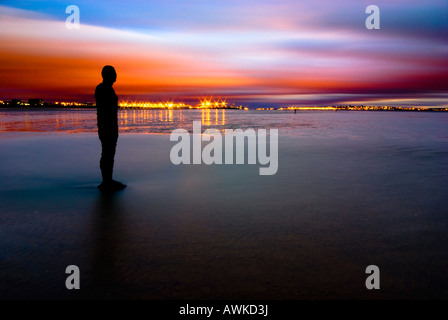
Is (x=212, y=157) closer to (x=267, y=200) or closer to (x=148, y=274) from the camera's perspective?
(x=267, y=200)

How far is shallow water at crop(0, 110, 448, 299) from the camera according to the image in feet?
11.8

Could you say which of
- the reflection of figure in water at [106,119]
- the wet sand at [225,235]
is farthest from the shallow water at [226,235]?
the reflection of figure in water at [106,119]

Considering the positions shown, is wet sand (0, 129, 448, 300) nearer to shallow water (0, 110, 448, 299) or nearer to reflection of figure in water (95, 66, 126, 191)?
shallow water (0, 110, 448, 299)

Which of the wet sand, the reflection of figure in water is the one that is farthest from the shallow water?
the reflection of figure in water

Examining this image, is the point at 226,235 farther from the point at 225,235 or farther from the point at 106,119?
the point at 106,119

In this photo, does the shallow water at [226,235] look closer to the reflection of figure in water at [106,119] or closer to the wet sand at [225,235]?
the wet sand at [225,235]

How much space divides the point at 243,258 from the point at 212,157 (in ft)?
31.1

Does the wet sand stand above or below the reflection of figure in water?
below

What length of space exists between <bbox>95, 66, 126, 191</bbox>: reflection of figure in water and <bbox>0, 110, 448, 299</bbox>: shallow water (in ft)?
1.98

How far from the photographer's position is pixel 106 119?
25.6 feet

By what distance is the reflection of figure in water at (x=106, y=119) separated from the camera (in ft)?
25.4

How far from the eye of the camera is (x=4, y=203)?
6.69 m

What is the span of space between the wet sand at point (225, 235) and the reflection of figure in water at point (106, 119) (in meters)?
0.56

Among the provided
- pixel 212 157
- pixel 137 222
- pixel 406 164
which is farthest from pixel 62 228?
pixel 406 164
